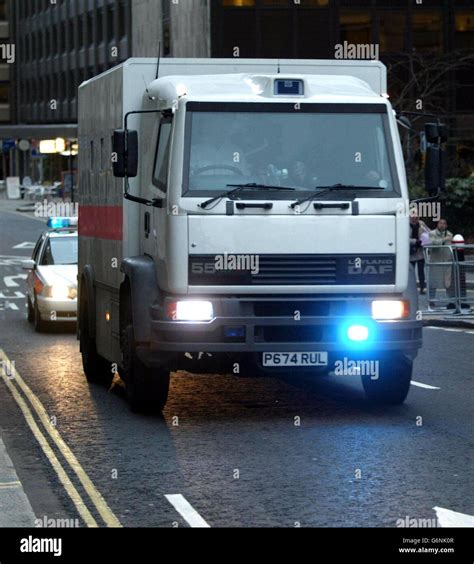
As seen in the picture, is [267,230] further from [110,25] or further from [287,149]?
[110,25]

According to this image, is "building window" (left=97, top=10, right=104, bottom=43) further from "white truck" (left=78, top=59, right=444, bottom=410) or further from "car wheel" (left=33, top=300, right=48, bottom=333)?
"white truck" (left=78, top=59, right=444, bottom=410)

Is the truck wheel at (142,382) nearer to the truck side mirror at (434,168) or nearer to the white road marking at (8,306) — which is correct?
the truck side mirror at (434,168)

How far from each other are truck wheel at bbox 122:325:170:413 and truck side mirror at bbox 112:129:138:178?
Result: 1.37 meters

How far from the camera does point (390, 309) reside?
13.1 meters

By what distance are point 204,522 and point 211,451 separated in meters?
2.74

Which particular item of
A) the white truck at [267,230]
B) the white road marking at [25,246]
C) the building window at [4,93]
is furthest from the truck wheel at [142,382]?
the building window at [4,93]

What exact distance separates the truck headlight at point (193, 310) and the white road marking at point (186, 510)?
321 cm

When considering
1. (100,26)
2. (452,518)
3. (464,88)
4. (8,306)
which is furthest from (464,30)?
(452,518)

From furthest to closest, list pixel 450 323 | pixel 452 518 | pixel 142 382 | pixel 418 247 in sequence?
pixel 418 247 → pixel 450 323 → pixel 142 382 → pixel 452 518

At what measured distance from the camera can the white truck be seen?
12.8 metres

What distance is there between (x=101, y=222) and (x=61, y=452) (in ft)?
14.1

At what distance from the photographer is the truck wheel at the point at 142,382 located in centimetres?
1348

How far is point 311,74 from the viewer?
549 inches

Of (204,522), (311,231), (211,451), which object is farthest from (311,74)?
(204,522)
